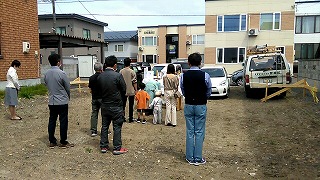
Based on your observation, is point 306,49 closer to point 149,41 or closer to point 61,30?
point 149,41

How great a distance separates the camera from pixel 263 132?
7086 millimetres

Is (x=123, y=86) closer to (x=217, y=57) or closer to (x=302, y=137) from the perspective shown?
(x=302, y=137)

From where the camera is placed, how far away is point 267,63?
1191 cm

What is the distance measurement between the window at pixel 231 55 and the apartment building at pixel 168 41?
48.5ft

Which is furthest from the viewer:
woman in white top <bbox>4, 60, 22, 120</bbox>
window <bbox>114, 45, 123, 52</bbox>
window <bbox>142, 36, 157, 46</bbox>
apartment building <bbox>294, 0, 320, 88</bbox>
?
window <bbox>114, 45, 123, 52</bbox>

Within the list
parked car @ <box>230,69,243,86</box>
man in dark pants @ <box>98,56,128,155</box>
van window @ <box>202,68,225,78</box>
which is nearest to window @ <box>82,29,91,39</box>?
parked car @ <box>230,69,243,86</box>

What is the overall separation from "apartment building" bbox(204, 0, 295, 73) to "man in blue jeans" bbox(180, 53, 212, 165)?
22.9 metres

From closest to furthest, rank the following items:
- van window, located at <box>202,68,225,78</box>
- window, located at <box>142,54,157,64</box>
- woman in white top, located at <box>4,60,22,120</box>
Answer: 1. woman in white top, located at <box>4,60,22,120</box>
2. van window, located at <box>202,68,225,78</box>
3. window, located at <box>142,54,157,64</box>

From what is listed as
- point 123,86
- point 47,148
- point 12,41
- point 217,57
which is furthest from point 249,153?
point 217,57

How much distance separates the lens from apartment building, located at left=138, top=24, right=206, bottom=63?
4281 cm

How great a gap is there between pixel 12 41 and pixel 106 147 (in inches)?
367

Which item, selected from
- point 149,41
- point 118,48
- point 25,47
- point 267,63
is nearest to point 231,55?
point 267,63

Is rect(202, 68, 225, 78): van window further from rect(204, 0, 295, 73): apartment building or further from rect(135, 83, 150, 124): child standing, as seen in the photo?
rect(204, 0, 295, 73): apartment building

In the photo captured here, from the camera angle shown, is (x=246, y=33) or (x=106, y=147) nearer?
(x=106, y=147)
